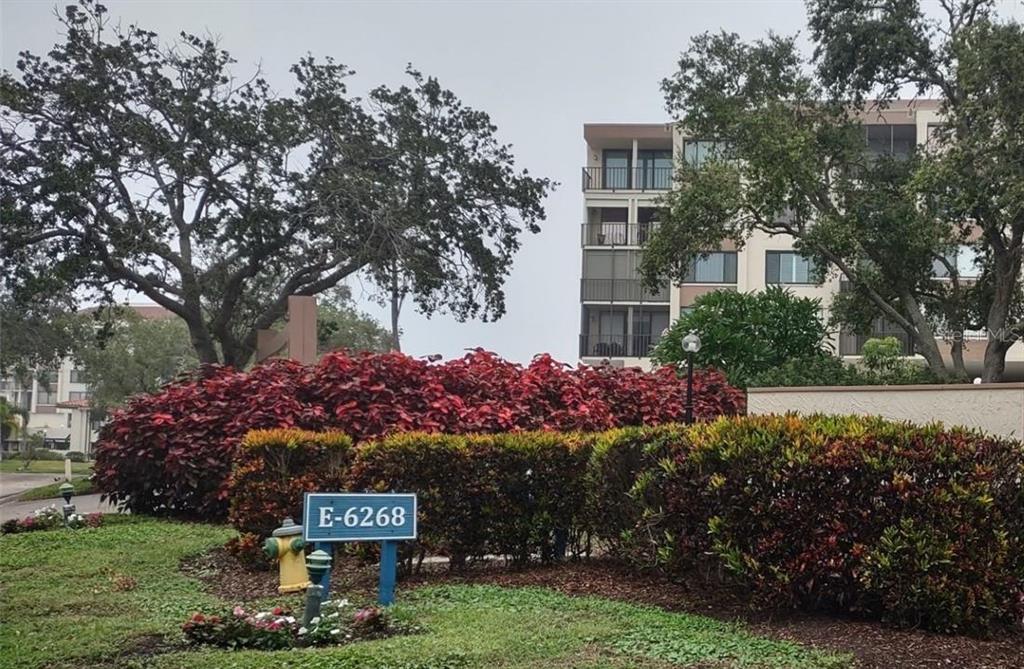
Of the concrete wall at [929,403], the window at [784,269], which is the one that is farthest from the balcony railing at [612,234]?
the concrete wall at [929,403]

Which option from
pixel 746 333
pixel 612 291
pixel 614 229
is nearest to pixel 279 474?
pixel 746 333

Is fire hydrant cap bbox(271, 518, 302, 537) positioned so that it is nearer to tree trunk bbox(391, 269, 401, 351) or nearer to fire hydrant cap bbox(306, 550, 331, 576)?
fire hydrant cap bbox(306, 550, 331, 576)

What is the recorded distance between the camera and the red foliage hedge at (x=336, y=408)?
38.6ft

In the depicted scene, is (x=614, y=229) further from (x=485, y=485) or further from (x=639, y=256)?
(x=485, y=485)

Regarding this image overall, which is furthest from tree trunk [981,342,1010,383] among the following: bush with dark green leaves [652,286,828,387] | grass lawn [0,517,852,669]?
grass lawn [0,517,852,669]

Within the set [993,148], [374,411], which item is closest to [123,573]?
[374,411]

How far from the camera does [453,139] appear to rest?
979 inches

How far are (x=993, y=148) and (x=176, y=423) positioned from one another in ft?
47.8

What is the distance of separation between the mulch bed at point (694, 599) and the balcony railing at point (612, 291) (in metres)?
28.2

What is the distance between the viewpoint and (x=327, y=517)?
698 centimetres

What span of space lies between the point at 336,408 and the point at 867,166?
15.4 metres

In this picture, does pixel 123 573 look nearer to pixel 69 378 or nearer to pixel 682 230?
pixel 682 230

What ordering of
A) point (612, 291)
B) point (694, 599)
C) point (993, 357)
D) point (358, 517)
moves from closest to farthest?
1. point (358, 517)
2. point (694, 599)
3. point (993, 357)
4. point (612, 291)

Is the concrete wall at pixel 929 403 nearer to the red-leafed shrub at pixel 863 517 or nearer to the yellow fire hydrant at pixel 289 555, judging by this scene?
the red-leafed shrub at pixel 863 517
